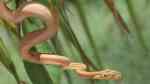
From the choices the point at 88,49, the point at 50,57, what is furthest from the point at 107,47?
the point at 50,57

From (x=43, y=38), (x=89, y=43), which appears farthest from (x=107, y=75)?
(x=43, y=38)

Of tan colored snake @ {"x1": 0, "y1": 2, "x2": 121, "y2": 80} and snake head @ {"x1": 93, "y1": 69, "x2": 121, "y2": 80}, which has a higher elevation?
tan colored snake @ {"x1": 0, "y1": 2, "x2": 121, "y2": 80}

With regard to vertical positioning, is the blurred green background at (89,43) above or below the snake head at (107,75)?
above

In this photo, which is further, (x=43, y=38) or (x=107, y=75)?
(x=107, y=75)

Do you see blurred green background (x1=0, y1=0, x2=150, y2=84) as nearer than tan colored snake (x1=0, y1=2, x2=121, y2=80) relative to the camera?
No

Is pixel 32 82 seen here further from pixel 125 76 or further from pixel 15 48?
pixel 125 76

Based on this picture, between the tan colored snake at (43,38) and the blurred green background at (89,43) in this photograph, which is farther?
the blurred green background at (89,43)

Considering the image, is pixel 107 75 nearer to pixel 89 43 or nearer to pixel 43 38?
pixel 89 43

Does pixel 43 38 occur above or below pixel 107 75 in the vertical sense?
above
